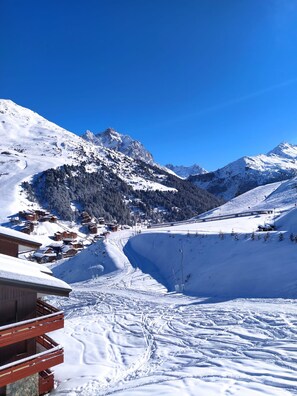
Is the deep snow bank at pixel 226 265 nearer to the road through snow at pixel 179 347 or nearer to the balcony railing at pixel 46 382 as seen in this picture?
the road through snow at pixel 179 347

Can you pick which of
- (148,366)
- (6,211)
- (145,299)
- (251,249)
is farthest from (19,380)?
(6,211)

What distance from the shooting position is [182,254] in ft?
111

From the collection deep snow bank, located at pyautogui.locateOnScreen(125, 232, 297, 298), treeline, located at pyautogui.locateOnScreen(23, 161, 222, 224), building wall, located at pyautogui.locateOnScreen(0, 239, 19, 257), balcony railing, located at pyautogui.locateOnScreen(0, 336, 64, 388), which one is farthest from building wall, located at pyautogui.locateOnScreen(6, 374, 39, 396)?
treeline, located at pyautogui.locateOnScreen(23, 161, 222, 224)

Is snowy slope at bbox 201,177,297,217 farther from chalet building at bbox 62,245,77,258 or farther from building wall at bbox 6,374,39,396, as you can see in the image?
building wall at bbox 6,374,39,396

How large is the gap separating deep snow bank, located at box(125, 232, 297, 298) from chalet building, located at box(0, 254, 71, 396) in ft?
51.9

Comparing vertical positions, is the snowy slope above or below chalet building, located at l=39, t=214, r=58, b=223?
below

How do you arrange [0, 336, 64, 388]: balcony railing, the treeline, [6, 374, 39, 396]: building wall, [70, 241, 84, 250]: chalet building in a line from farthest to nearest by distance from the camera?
the treeline
[70, 241, 84, 250]: chalet building
[6, 374, 39, 396]: building wall
[0, 336, 64, 388]: balcony railing

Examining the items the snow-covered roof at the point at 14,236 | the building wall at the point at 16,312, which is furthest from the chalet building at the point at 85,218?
the building wall at the point at 16,312

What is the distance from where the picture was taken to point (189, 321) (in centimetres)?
1806

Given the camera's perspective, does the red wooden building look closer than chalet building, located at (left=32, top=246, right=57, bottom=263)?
Yes

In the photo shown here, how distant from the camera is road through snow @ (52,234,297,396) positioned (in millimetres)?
10203

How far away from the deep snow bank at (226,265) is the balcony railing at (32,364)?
612 inches

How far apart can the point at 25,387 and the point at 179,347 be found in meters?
6.70

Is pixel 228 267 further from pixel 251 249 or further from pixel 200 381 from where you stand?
pixel 200 381
